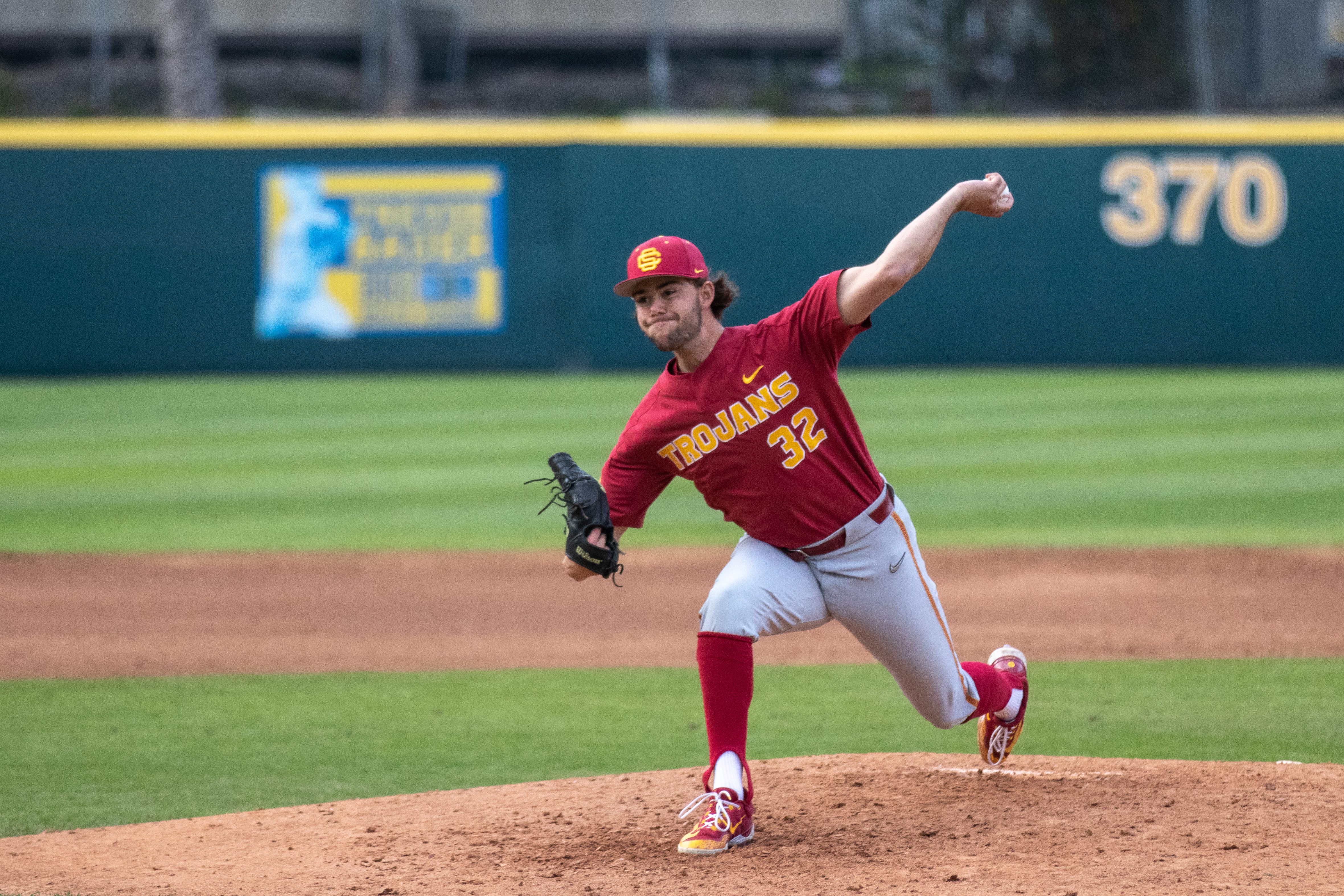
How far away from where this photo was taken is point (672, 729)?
5352 millimetres

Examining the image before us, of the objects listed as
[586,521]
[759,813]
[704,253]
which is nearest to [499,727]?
[759,813]

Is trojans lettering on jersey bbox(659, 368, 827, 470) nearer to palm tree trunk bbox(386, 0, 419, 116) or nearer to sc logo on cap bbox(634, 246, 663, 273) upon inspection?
sc logo on cap bbox(634, 246, 663, 273)

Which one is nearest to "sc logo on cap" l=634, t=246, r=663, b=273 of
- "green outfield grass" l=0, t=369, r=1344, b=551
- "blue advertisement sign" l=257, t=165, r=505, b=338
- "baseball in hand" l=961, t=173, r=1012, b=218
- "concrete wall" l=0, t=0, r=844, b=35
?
"baseball in hand" l=961, t=173, r=1012, b=218

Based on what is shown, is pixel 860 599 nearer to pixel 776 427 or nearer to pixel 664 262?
pixel 776 427

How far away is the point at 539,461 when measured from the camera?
11.7 meters

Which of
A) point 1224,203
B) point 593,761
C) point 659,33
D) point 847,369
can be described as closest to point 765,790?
point 593,761

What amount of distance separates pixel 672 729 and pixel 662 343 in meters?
1.89

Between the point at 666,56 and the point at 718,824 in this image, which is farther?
the point at 666,56

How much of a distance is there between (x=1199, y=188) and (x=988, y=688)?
46.5 ft

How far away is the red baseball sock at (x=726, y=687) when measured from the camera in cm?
390

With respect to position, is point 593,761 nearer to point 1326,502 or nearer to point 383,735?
point 383,735

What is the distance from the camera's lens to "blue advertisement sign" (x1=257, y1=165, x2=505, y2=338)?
1672 centimetres

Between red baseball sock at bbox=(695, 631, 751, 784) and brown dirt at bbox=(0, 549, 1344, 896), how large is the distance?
27cm

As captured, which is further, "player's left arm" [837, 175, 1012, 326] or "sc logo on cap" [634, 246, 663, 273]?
"sc logo on cap" [634, 246, 663, 273]
